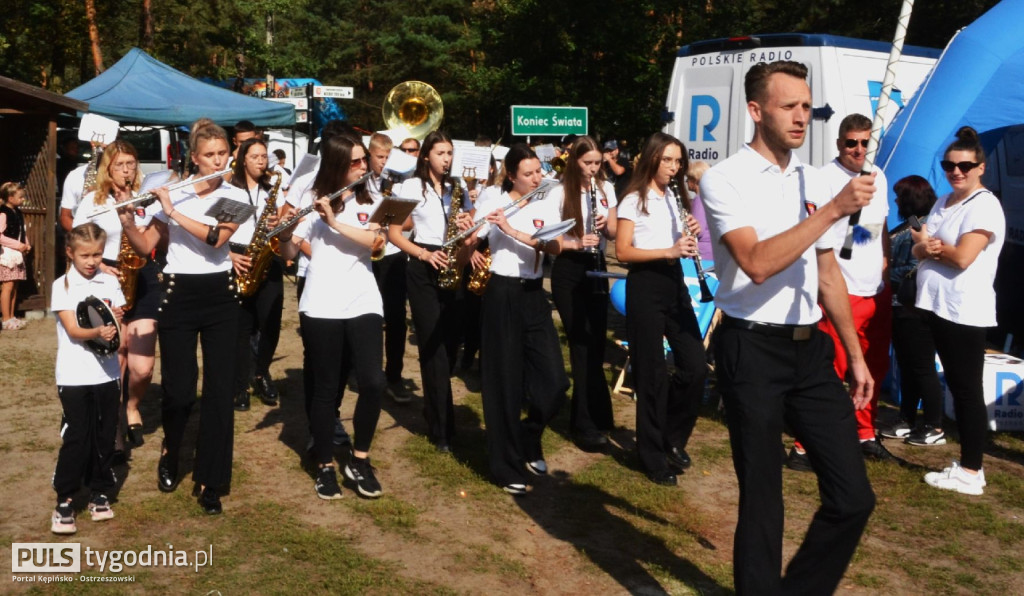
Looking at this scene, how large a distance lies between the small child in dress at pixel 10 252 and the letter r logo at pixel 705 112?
7.27 m

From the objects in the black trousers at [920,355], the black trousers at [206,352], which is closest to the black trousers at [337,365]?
the black trousers at [206,352]

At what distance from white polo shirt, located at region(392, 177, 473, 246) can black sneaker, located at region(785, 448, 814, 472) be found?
2.70m

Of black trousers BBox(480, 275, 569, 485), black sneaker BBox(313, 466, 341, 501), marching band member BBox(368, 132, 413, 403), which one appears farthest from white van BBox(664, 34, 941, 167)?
→ black sneaker BBox(313, 466, 341, 501)

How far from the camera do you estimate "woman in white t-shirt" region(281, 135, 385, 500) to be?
5816 mm

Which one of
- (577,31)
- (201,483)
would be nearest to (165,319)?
(201,483)

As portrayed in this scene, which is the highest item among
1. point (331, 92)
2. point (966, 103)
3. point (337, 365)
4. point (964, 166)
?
point (331, 92)

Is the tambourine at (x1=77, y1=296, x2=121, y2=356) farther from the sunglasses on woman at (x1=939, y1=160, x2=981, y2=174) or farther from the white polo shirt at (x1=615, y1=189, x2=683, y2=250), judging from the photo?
the sunglasses on woman at (x1=939, y1=160, x2=981, y2=174)

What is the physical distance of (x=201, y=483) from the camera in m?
5.80

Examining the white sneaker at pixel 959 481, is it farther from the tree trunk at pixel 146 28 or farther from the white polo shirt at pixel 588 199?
the tree trunk at pixel 146 28

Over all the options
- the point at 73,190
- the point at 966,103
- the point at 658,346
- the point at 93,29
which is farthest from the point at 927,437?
the point at 93,29

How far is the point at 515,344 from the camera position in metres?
6.24

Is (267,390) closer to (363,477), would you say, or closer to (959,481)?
(363,477)

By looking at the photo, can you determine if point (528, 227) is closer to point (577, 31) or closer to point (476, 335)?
point (476, 335)

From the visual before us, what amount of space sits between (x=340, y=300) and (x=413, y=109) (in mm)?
8600
